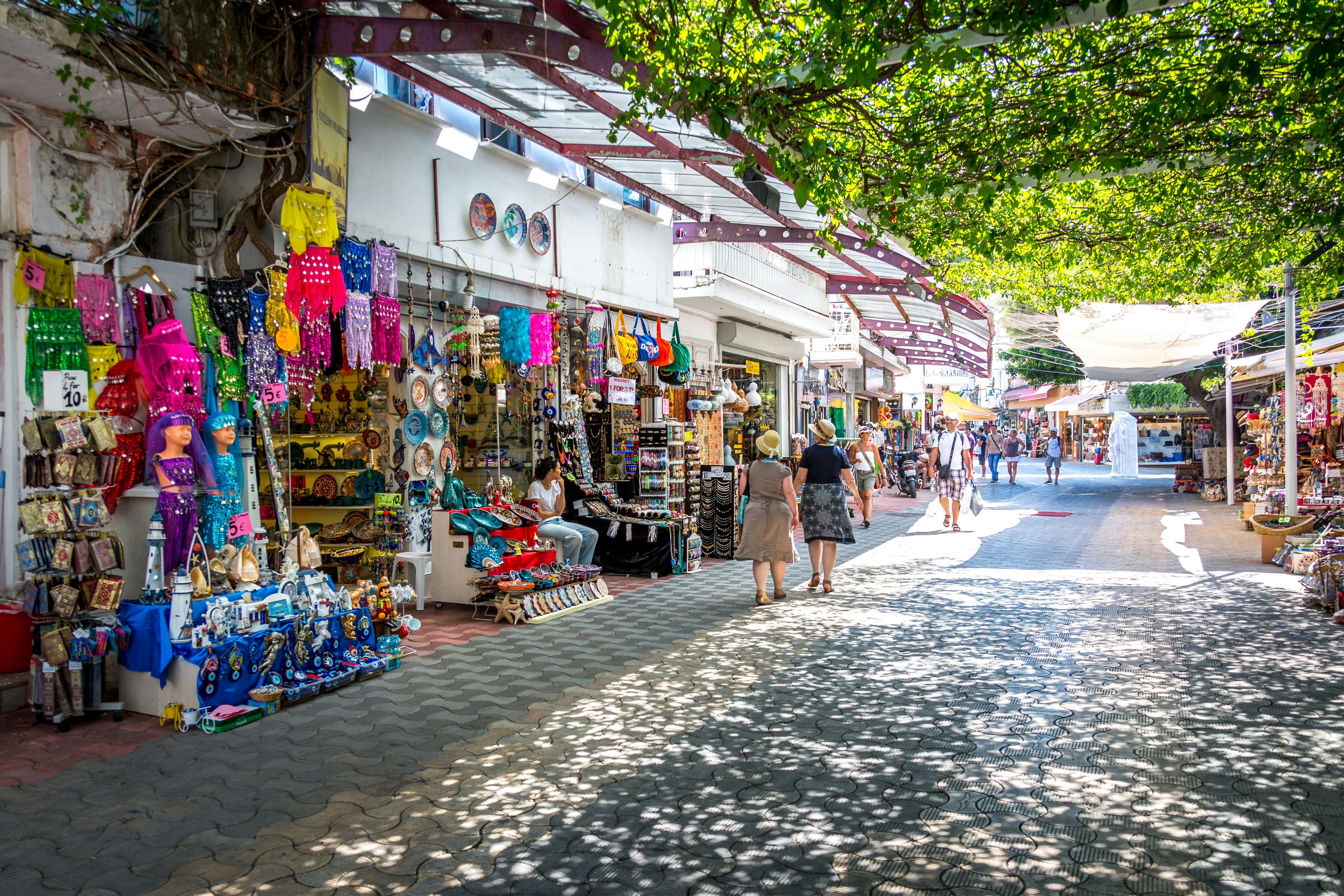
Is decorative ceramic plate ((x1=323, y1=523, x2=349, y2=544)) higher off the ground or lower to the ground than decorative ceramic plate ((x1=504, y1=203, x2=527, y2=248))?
lower

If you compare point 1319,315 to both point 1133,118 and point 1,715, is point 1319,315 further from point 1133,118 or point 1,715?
point 1,715

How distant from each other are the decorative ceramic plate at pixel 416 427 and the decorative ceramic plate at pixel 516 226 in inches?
97.3

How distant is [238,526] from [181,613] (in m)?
0.89

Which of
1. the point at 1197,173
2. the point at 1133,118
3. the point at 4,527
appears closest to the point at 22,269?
the point at 4,527

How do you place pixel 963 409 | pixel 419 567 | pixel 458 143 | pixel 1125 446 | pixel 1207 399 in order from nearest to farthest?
pixel 419 567, pixel 458 143, pixel 1207 399, pixel 963 409, pixel 1125 446

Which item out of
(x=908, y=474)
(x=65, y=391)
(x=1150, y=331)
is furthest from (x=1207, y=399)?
(x=65, y=391)

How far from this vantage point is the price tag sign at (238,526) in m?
5.78

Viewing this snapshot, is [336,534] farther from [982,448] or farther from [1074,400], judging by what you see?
[1074,400]

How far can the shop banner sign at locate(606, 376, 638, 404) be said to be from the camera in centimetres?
1094

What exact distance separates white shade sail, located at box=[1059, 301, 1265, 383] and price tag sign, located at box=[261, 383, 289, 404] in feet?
39.3

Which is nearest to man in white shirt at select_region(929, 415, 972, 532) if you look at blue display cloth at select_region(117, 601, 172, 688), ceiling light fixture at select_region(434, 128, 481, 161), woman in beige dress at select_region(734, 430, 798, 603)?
woman in beige dress at select_region(734, 430, 798, 603)

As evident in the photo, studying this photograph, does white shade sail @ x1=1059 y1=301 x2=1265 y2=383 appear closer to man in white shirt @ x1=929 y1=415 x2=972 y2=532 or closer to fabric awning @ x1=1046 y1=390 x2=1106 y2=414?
man in white shirt @ x1=929 y1=415 x2=972 y2=532

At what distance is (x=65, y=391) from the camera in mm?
5219

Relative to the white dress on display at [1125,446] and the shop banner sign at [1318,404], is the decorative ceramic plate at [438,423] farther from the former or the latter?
the white dress on display at [1125,446]
